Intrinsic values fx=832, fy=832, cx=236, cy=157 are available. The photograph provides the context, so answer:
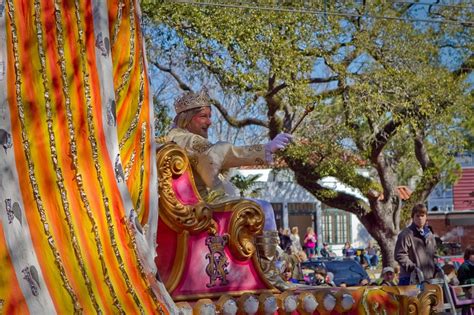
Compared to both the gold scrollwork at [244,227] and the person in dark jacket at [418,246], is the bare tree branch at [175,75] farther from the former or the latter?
the gold scrollwork at [244,227]

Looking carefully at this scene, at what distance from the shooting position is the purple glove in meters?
4.02

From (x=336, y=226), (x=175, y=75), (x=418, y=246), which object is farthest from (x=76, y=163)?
(x=336, y=226)

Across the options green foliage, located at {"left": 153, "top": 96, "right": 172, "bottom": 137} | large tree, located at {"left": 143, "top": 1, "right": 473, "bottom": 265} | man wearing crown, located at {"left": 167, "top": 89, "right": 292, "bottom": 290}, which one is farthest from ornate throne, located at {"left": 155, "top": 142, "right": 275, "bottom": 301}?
green foliage, located at {"left": 153, "top": 96, "right": 172, "bottom": 137}

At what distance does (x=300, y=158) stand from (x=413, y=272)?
401 inches

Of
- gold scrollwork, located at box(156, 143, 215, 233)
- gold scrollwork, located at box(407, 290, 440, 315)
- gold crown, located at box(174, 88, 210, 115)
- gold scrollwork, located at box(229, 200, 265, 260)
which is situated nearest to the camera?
gold scrollwork, located at box(156, 143, 215, 233)

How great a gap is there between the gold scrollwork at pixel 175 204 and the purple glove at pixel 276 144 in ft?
1.29

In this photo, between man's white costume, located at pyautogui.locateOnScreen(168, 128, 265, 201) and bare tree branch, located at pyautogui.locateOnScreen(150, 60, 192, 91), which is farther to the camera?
bare tree branch, located at pyautogui.locateOnScreen(150, 60, 192, 91)

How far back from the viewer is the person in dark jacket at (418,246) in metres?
6.77

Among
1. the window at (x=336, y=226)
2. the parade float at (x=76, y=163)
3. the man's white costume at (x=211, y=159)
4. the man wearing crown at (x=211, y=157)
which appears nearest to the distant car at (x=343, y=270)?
the man wearing crown at (x=211, y=157)

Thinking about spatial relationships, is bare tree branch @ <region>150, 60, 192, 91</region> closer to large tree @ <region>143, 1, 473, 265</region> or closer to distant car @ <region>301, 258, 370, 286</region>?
large tree @ <region>143, 1, 473, 265</region>

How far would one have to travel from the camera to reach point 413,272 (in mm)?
6602

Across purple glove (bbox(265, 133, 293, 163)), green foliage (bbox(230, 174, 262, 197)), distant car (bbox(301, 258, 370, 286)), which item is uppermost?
green foliage (bbox(230, 174, 262, 197))

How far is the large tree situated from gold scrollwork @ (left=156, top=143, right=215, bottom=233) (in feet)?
28.0

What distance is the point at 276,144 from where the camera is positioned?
13.2 ft
